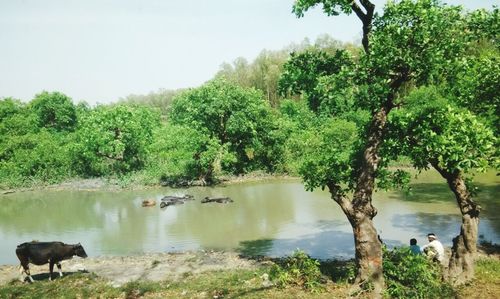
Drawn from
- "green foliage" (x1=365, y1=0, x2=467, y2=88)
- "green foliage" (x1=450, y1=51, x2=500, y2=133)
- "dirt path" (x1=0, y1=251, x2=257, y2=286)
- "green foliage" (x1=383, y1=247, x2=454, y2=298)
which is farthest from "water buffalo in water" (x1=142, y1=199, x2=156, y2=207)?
"green foliage" (x1=365, y1=0, x2=467, y2=88)

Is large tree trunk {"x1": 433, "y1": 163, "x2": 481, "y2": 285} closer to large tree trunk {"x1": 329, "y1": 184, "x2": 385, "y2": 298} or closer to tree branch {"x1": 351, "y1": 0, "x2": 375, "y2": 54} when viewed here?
large tree trunk {"x1": 329, "y1": 184, "x2": 385, "y2": 298}

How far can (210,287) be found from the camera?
1271 centimetres

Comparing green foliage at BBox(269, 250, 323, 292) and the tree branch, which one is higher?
the tree branch

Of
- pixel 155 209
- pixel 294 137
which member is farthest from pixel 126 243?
pixel 294 137

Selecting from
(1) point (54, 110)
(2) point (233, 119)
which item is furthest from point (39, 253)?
(1) point (54, 110)

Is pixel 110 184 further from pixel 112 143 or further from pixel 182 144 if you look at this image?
pixel 182 144

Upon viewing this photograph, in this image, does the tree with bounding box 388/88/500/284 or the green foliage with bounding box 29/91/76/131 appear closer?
the tree with bounding box 388/88/500/284

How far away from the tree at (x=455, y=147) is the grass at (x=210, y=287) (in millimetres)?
965

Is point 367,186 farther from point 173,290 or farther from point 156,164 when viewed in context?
point 156,164

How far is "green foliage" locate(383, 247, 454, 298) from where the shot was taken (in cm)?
1088

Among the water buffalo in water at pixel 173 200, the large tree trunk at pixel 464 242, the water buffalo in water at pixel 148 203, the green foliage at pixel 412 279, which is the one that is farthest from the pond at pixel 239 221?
the large tree trunk at pixel 464 242

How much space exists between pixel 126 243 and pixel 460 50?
16.3m

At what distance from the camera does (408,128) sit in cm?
1077

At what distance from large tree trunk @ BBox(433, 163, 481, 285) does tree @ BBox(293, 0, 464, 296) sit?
6.99ft
